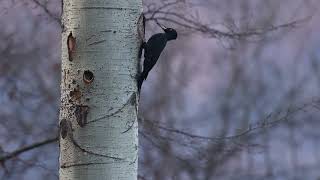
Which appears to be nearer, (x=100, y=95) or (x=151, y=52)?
(x=100, y=95)

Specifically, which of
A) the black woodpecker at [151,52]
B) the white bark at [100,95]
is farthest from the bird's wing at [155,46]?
the white bark at [100,95]

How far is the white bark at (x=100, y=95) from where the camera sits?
6.43 feet

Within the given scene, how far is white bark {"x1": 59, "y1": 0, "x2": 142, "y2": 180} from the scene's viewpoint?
196 cm

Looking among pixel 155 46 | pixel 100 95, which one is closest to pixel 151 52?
pixel 155 46

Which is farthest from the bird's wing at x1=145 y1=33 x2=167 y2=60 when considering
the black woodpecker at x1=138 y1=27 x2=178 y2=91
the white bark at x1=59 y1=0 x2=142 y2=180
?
the white bark at x1=59 y1=0 x2=142 y2=180

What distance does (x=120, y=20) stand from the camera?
2025 mm

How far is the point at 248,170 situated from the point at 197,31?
3.07 m

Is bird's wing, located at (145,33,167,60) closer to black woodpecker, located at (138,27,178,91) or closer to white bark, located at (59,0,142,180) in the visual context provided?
black woodpecker, located at (138,27,178,91)

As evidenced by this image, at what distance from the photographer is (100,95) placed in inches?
77.9

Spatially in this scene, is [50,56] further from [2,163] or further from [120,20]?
[120,20]

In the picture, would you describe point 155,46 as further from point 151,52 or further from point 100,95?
point 100,95

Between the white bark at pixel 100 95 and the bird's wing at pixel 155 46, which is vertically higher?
the bird's wing at pixel 155 46

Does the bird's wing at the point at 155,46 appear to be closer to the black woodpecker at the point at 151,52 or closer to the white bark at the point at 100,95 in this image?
the black woodpecker at the point at 151,52

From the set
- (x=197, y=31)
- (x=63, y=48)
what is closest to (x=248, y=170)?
(x=197, y=31)
